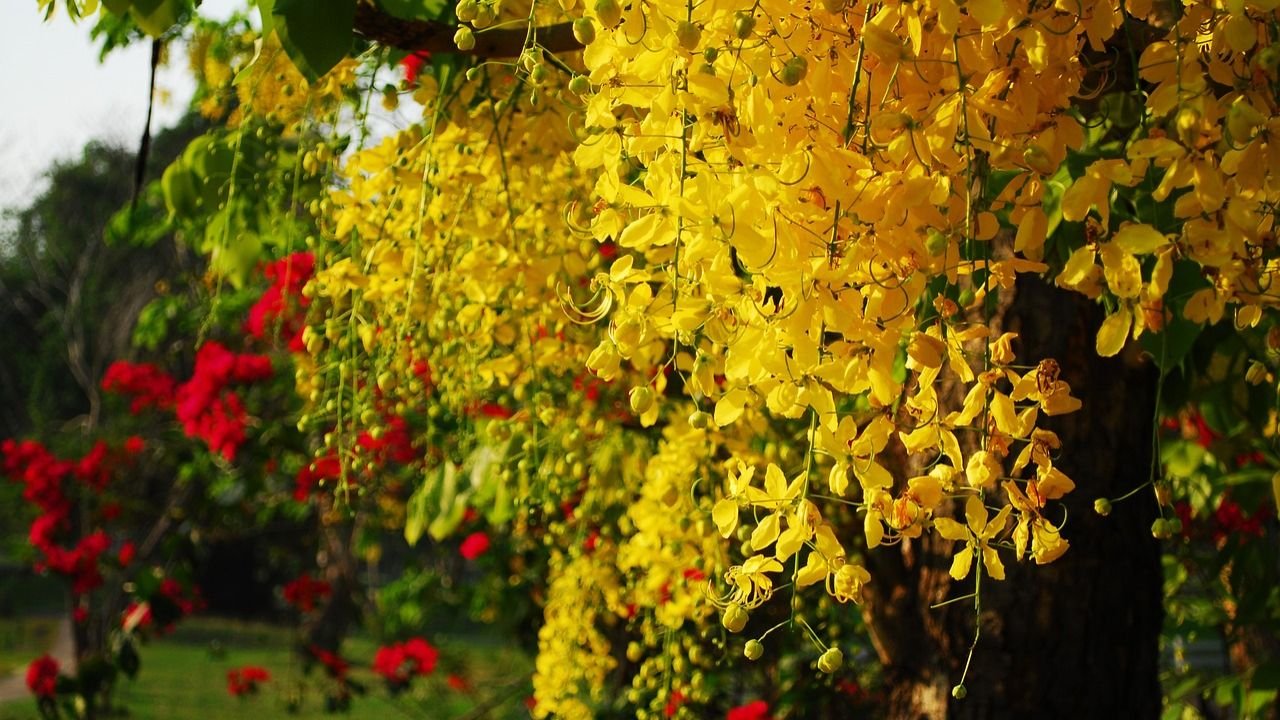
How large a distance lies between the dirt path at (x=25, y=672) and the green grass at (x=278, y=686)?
33cm

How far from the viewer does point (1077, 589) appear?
1.38 meters

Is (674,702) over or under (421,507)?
under

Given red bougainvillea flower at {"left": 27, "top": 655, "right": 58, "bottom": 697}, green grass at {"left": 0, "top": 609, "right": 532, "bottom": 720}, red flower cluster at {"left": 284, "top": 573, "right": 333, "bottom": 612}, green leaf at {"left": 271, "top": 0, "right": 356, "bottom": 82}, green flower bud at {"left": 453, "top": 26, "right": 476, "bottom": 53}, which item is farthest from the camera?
green grass at {"left": 0, "top": 609, "right": 532, "bottom": 720}

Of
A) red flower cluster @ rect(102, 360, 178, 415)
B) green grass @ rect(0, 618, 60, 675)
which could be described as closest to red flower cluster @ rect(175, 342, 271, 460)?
red flower cluster @ rect(102, 360, 178, 415)

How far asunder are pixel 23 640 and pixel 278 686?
5.57 meters

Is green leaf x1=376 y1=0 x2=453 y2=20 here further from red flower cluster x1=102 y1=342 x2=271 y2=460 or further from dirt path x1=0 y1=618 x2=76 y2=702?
dirt path x1=0 y1=618 x2=76 y2=702

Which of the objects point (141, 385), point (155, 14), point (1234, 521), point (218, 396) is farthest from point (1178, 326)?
point (141, 385)

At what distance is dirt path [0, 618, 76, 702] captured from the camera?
21.4 feet

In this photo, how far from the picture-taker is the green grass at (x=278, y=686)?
510 cm

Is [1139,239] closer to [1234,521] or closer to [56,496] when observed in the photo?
[1234,521]

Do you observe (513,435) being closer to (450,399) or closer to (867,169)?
(450,399)

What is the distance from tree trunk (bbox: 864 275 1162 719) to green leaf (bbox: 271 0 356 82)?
2.70ft

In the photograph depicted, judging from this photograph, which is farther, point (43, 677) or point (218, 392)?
point (43, 677)

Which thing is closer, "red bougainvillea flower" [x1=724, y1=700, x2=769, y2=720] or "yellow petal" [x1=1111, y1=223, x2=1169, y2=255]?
"yellow petal" [x1=1111, y1=223, x2=1169, y2=255]
